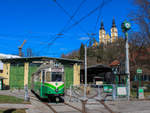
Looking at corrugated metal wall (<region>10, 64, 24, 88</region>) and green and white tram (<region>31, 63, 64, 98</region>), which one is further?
corrugated metal wall (<region>10, 64, 24, 88</region>)

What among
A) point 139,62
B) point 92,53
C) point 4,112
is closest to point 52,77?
point 4,112

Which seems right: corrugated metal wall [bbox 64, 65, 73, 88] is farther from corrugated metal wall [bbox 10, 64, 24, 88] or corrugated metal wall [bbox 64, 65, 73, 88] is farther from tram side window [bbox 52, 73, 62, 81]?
tram side window [bbox 52, 73, 62, 81]

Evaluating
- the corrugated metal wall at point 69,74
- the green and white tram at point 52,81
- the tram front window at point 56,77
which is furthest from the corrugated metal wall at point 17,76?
the tram front window at point 56,77

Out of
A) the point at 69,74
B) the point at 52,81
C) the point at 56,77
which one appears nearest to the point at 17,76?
the point at 69,74

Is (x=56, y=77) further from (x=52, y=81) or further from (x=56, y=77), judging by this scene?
(x=52, y=81)

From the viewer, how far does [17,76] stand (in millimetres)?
32250

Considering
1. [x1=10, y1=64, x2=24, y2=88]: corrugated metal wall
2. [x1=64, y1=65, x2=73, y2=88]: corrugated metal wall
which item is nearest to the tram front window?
[x1=64, y1=65, x2=73, y2=88]: corrugated metal wall

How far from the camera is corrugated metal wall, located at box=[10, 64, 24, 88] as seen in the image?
32.0m

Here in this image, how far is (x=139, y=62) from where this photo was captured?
113 ft

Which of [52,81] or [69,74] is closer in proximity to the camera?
[52,81]

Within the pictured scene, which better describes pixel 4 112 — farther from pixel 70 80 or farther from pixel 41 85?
pixel 70 80

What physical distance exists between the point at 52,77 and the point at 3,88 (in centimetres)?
1783

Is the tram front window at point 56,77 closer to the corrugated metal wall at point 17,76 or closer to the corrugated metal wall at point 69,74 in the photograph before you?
the corrugated metal wall at point 69,74

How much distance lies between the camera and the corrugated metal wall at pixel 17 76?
32.0 m
